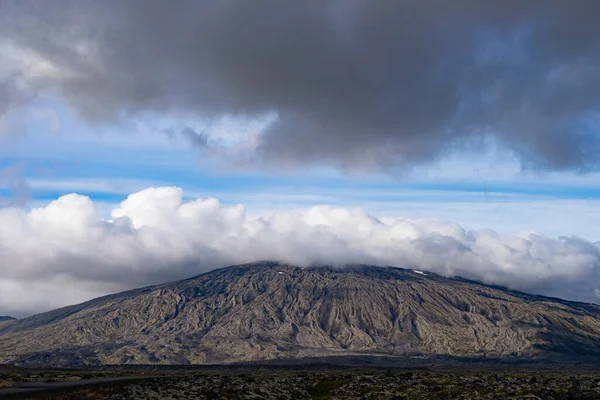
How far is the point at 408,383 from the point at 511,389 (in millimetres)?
25039

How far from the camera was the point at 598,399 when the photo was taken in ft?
268

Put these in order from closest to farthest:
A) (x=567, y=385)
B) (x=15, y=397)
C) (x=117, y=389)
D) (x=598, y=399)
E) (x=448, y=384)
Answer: (x=15, y=397) → (x=598, y=399) → (x=117, y=389) → (x=567, y=385) → (x=448, y=384)

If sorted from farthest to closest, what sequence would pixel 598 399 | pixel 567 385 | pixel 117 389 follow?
1. pixel 567 385
2. pixel 117 389
3. pixel 598 399

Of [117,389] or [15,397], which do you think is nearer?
[15,397]

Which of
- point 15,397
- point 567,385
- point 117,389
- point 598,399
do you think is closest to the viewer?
point 15,397

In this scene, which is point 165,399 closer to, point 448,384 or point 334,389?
point 334,389

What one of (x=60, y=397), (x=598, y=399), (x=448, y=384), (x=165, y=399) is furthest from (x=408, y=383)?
→ (x=60, y=397)

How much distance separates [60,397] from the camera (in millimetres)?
76438

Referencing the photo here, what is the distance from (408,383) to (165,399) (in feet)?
165

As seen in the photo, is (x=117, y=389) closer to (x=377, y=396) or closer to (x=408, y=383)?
(x=377, y=396)

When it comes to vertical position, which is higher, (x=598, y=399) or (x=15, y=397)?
(x=15, y=397)

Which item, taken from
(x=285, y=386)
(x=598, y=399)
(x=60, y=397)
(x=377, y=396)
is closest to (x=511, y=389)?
(x=598, y=399)

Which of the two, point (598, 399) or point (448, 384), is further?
point (448, 384)

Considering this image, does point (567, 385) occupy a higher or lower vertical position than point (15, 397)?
lower
